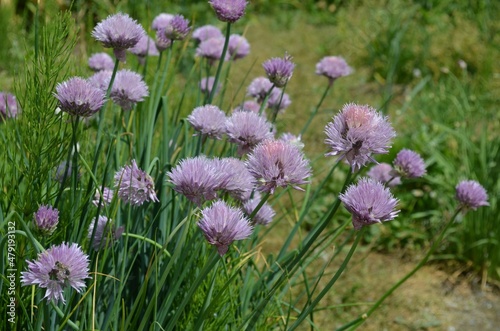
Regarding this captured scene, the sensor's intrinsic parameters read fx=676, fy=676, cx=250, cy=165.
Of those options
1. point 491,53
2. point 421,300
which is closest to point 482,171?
point 421,300

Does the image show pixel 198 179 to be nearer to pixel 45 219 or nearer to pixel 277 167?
pixel 277 167

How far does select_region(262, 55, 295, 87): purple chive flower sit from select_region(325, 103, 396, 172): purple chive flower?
0.52 meters

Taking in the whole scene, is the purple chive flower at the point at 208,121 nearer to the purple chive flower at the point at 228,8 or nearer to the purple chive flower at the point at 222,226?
the purple chive flower at the point at 228,8

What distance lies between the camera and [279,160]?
44.5 inches

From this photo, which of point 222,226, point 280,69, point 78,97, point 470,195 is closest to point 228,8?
point 280,69

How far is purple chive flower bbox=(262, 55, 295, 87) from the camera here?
5.49 feet

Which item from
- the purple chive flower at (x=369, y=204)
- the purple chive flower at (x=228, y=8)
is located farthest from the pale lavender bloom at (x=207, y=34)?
the purple chive flower at (x=369, y=204)

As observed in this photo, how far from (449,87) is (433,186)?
113 cm

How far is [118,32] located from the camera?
140 cm

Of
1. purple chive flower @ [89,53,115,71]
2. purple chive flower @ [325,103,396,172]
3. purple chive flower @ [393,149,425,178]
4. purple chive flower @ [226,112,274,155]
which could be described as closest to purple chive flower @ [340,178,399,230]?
purple chive flower @ [325,103,396,172]

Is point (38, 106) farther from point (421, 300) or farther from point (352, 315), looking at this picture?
point (421, 300)

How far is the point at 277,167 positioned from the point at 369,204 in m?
0.16

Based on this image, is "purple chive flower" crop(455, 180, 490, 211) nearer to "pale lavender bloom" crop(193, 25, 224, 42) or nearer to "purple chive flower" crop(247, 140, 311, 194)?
"purple chive flower" crop(247, 140, 311, 194)

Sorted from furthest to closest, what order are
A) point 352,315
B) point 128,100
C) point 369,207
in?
point 352,315 < point 128,100 < point 369,207
